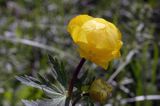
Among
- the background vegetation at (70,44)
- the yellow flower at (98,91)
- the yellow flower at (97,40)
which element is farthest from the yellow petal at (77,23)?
the background vegetation at (70,44)

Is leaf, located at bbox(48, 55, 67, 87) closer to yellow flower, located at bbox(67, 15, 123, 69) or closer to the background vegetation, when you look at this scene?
yellow flower, located at bbox(67, 15, 123, 69)

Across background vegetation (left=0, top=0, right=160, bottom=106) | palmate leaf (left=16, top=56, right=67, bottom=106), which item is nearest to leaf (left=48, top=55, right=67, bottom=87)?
palmate leaf (left=16, top=56, right=67, bottom=106)

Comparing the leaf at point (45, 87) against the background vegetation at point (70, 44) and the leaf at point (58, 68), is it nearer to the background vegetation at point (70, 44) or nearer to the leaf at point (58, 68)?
the leaf at point (58, 68)

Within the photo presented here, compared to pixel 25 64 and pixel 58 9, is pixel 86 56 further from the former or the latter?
pixel 58 9

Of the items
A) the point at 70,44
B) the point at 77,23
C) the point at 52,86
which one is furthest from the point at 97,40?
the point at 70,44

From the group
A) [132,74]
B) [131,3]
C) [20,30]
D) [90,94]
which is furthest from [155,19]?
[90,94]
